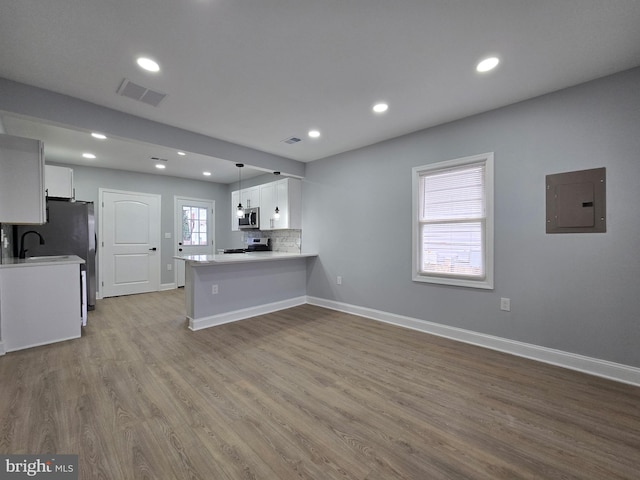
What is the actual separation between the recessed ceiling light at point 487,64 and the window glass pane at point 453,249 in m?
1.58

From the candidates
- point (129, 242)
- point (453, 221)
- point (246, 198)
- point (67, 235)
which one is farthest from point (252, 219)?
point (453, 221)

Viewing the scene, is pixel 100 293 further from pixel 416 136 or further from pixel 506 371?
pixel 506 371

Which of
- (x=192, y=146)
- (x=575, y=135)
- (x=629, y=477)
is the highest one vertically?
(x=192, y=146)

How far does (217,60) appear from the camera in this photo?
2.17 meters

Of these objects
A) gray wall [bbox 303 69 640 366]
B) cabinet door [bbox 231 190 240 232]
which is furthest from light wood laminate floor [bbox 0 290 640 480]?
cabinet door [bbox 231 190 240 232]

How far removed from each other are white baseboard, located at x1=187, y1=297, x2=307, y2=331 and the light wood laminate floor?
0.46 m

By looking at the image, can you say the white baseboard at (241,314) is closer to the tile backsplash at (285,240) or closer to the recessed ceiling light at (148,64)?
the tile backsplash at (285,240)

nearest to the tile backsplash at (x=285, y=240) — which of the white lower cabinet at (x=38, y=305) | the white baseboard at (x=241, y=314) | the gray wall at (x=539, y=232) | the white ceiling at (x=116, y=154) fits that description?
the white baseboard at (x=241, y=314)

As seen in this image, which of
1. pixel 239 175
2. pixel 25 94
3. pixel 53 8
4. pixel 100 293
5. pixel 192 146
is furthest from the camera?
pixel 239 175

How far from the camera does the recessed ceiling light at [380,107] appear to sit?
9.52 ft

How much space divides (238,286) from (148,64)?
288 centimetres

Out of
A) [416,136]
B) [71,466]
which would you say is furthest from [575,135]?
[71,466]

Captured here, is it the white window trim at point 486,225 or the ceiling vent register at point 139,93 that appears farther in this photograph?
the white window trim at point 486,225

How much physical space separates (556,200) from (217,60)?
335 cm
